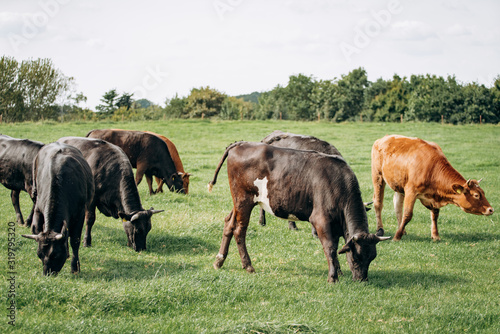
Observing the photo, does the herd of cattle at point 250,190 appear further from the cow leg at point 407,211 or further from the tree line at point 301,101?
the tree line at point 301,101

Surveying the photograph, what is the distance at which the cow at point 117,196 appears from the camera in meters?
8.76

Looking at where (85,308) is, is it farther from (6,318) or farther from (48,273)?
(48,273)

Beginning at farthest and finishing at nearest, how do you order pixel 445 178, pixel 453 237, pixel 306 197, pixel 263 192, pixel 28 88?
pixel 28 88, pixel 453 237, pixel 445 178, pixel 263 192, pixel 306 197

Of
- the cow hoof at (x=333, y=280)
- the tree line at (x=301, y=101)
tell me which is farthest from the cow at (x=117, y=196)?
the tree line at (x=301, y=101)

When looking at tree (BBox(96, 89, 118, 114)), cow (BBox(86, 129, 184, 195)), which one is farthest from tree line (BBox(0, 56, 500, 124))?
cow (BBox(86, 129, 184, 195))

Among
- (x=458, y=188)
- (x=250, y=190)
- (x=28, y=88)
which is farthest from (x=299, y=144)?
(x=28, y=88)

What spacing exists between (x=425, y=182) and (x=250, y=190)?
4360 mm

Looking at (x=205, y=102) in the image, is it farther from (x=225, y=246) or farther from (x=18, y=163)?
(x=225, y=246)

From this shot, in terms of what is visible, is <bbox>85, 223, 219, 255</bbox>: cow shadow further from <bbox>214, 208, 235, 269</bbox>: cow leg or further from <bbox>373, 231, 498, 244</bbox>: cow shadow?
<bbox>373, 231, 498, 244</bbox>: cow shadow

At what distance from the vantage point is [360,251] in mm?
6871

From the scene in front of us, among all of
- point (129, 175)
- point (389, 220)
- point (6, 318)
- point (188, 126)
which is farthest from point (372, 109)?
point (6, 318)

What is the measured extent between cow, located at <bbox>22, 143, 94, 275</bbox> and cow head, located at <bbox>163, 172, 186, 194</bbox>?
6.45 metres

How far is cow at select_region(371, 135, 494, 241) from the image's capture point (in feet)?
31.3

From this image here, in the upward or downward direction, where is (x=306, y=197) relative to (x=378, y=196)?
upward
